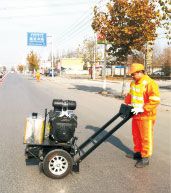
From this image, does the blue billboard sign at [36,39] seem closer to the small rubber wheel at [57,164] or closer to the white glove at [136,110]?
the white glove at [136,110]

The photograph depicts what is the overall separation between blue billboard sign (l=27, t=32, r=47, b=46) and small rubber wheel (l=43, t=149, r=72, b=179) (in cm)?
5236

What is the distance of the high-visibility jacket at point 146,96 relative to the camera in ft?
19.9

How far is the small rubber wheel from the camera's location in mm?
5520

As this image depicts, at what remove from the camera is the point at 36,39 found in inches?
2279

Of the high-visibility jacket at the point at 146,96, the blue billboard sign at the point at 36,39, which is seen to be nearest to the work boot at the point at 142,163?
the high-visibility jacket at the point at 146,96

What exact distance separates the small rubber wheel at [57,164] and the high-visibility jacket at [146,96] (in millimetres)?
1378

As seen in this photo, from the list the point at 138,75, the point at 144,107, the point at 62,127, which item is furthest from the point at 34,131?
the point at 138,75

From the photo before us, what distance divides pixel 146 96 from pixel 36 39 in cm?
5294

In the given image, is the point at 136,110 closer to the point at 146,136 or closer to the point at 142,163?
the point at 146,136

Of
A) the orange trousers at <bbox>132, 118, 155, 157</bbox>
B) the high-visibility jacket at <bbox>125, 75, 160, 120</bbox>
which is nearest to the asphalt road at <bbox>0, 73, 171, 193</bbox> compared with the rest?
the orange trousers at <bbox>132, 118, 155, 157</bbox>

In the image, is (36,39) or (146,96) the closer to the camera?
(146,96)

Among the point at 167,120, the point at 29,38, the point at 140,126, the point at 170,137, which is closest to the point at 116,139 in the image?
the point at 170,137

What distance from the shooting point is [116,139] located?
867cm

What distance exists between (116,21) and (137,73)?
51.7 ft
